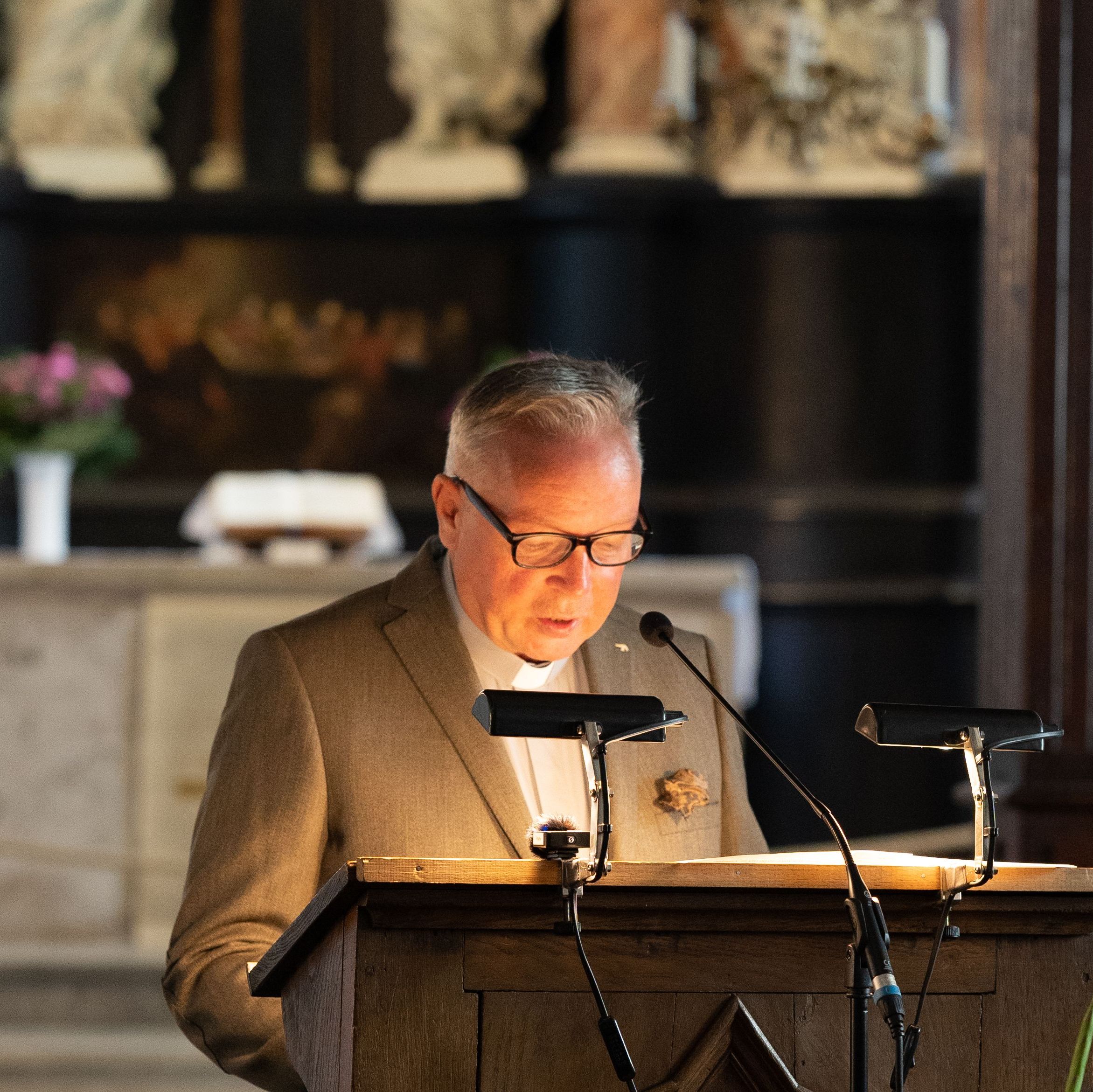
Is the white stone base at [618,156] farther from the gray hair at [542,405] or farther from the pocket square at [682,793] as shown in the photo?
the pocket square at [682,793]

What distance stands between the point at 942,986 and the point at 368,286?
303 inches

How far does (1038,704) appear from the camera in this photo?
4.05 m

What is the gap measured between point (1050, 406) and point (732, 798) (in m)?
1.83

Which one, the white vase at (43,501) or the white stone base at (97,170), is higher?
the white stone base at (97,170)

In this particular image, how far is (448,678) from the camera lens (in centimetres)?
241

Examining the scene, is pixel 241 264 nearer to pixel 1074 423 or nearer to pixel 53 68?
pixel 53 68

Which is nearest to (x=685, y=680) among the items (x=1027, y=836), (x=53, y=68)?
(x=1027, y=836)

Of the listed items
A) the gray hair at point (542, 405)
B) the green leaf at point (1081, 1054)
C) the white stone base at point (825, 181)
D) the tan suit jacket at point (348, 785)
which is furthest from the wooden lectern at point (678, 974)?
the white stone base at point (825, 181)

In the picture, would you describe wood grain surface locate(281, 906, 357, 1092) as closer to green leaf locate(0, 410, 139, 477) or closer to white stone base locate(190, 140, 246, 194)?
green leaf locate(0, 410, 139, 477)

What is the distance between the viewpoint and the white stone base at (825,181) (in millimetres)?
8875

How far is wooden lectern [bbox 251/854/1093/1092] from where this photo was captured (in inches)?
64.8

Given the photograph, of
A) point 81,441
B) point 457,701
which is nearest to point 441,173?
point 81,441

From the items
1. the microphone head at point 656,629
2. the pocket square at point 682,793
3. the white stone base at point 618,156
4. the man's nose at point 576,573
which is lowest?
the pocket square at point 682,793

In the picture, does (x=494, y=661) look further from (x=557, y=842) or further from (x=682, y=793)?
(x=557, y=842)
